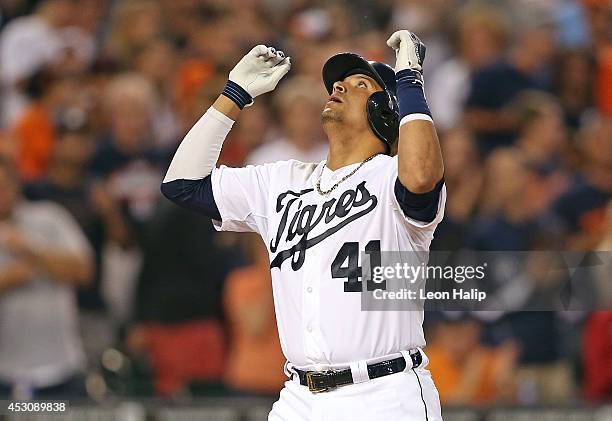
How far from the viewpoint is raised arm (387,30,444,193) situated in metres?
4.00

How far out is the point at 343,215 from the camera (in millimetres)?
4348

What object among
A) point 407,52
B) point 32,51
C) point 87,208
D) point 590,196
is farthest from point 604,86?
point 407,52

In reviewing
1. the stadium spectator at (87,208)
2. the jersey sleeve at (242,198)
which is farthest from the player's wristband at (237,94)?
the stadium spectator at (87,208)

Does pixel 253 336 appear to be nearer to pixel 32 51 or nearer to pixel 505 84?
pixel 505 84

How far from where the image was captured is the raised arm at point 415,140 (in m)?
4.00

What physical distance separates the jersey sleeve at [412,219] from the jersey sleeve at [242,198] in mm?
550

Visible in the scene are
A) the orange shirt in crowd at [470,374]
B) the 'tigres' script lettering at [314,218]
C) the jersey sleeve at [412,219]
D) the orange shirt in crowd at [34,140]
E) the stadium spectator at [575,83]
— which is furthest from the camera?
the stadium spectator at [575,83]

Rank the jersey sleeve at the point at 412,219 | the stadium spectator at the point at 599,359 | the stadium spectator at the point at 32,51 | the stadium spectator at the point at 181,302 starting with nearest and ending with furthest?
the jersey sleeve at the point at 412,219, the stadium spectator at the point at 599,359, the stadium spectator at the point at 181,302, the stadium spectator at the point at 32,51

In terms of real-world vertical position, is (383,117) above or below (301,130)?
below

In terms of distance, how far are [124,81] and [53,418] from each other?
9.49 ft

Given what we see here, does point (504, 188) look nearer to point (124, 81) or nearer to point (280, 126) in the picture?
point (280, 126)

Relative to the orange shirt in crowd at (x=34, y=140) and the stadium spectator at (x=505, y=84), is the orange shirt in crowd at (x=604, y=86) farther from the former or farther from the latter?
the orange shirt in crowd at (x=34, y=140)

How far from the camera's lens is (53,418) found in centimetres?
668

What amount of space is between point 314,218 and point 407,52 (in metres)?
0.69
